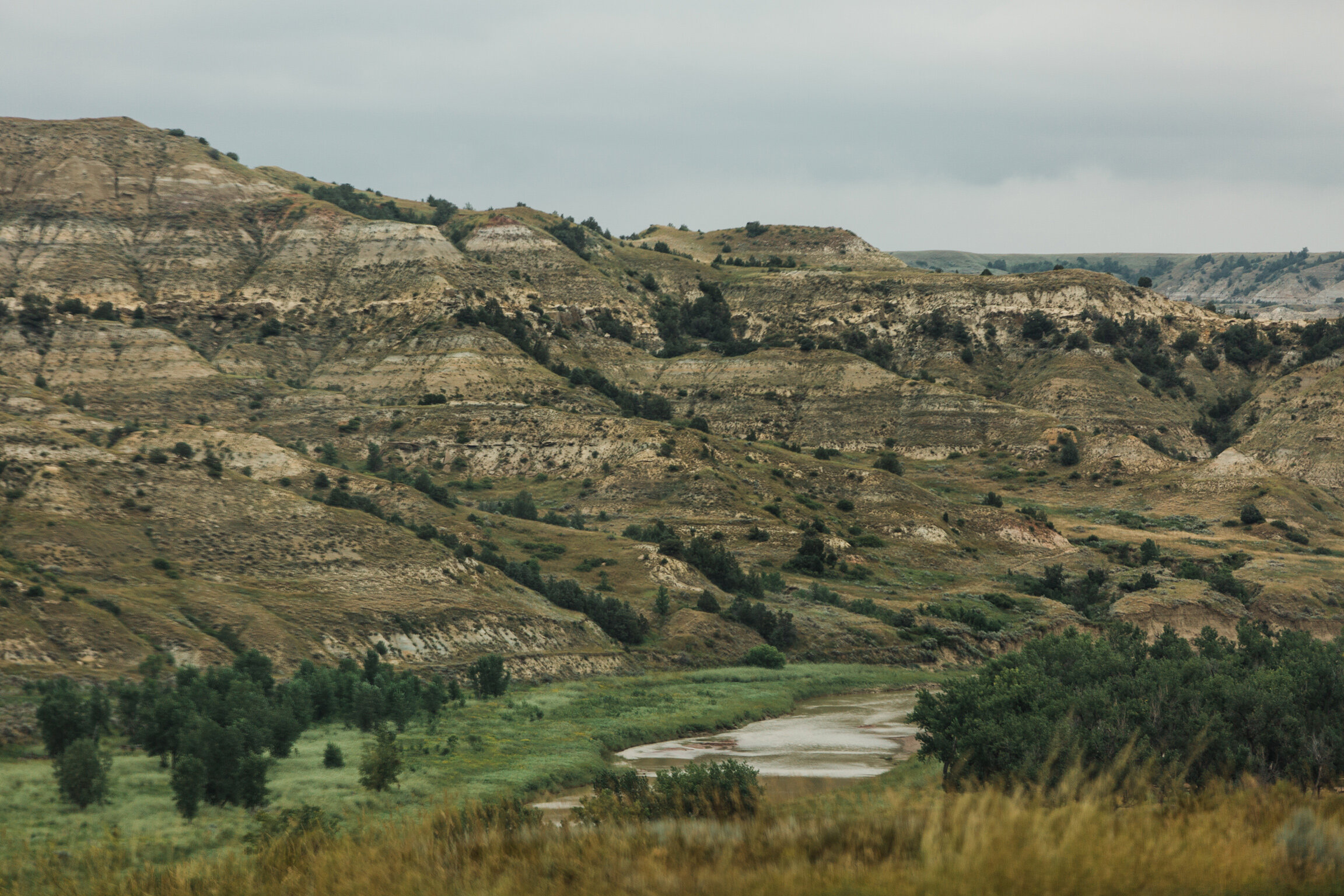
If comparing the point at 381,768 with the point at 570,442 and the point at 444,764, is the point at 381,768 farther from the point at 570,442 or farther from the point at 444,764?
the point at 570,442

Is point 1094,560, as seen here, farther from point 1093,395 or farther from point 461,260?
point 461,260

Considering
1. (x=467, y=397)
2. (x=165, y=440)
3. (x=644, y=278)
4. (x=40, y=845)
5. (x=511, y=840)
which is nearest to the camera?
(x=511, y=840)

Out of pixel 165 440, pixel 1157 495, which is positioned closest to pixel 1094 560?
pixel 1157 495

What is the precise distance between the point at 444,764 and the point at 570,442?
80210 millimetres

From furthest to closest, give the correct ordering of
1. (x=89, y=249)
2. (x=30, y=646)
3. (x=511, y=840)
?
(x=89, y=249) → (x=30, y=646) → (x=511, y=840)

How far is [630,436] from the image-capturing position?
11206cm

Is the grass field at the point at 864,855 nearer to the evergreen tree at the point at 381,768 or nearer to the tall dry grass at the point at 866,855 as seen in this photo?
the tall dry grass at the point at 866,855

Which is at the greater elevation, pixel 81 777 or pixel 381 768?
pixel 81 777

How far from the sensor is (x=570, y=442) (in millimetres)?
115375

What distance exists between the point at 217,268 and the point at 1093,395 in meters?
119

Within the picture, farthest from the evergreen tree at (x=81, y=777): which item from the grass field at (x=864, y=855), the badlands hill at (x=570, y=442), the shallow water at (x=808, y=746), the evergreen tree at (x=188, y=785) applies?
the badlands hill at (x=570, y=442)

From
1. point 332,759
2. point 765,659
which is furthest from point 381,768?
point 765,659

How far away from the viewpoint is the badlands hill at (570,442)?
63750 millimetres

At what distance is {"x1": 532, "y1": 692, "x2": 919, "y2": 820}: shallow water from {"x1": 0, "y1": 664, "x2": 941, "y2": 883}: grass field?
4.48ft
